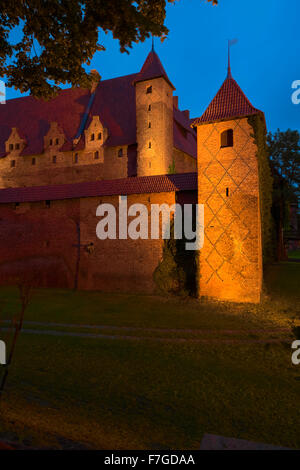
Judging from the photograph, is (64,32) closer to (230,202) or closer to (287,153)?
(230,202)

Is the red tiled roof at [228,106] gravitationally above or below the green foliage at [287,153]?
below

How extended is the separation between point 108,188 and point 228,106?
750cm

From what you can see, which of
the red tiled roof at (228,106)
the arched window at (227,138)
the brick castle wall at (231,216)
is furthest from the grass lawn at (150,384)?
the red tiled roof at (228,106)

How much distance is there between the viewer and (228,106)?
564 inches

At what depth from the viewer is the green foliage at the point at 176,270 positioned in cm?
1456

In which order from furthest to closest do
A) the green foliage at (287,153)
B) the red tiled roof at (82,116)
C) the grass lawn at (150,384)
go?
the green foliage at (287,153), the red tiled roof at (82,116), the grass lawn at (150,384)

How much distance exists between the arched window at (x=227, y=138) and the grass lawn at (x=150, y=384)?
8.43 meters

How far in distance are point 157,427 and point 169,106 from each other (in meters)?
28.2

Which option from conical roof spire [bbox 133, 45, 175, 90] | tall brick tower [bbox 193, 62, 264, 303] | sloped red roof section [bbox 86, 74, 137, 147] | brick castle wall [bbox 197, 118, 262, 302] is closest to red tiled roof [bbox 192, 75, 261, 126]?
tall brick tower [bbox 193, 62, 264, 303]

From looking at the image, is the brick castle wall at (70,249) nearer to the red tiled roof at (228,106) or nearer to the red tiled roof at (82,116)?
the red tiled roof at (228,106)

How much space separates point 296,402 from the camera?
4.69 meters

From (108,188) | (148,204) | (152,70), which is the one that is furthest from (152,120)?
(148,204)

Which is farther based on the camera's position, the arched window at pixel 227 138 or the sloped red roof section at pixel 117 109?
the sloped red roof section at pixel 117 109

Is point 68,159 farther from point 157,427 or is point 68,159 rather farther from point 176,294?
point 157,427
